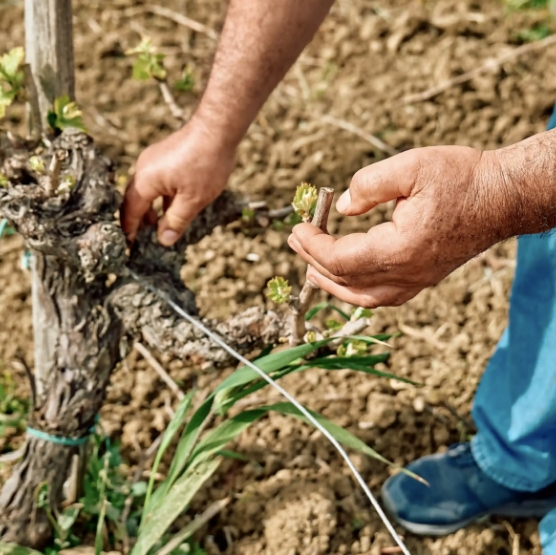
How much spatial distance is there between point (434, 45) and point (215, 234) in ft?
4.17

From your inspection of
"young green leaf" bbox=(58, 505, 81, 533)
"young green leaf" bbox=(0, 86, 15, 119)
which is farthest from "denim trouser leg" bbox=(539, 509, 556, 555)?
"young green leaf" bbox=(0, 86, 15, 119)

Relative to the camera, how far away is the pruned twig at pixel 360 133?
2.54m

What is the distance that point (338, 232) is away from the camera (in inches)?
92.7

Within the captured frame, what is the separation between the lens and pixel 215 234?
7.54ft

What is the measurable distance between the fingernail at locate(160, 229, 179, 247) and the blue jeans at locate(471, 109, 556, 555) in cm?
78

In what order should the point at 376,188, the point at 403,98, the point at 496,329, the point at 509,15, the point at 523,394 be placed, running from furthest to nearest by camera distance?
the point at 509,15 → the point at 403,98 → the point at 496,329 → the point at 523,394 → the point at 376,188

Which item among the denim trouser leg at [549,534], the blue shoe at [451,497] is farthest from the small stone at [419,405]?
the denim trouser leg at [549,534]

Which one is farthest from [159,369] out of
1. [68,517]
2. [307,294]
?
[307,294]

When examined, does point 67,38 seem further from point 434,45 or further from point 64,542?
point 434,45

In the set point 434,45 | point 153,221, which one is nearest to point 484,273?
point 434,45

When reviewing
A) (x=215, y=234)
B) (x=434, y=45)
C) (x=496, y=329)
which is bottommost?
(x=496, y=329)

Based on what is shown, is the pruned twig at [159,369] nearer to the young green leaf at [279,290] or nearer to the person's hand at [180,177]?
the person's hand at [180,177]

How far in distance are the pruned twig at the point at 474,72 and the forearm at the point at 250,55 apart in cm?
132

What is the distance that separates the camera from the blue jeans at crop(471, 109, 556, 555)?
155 centimetres
